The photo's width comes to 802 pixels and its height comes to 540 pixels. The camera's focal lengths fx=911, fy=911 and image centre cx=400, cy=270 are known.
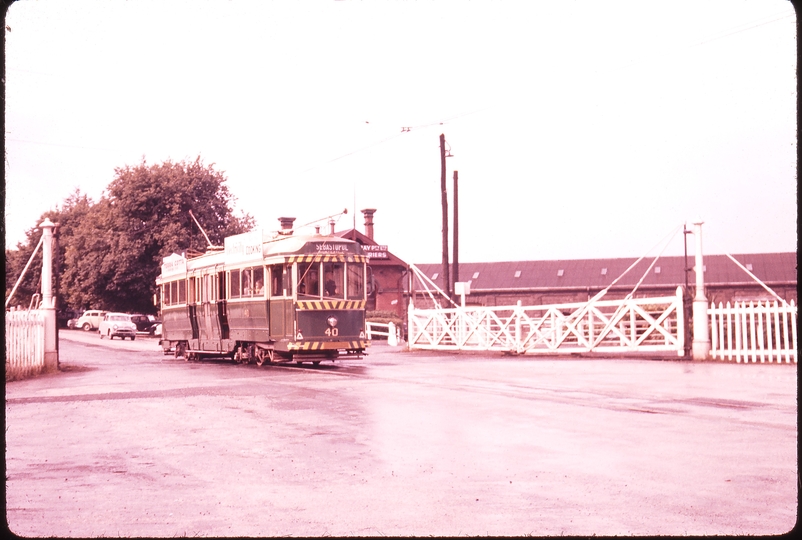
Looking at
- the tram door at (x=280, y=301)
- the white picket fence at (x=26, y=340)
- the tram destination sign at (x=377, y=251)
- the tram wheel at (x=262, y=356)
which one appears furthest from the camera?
the tram destination sign at (x=377, y=251)

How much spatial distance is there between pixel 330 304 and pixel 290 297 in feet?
3.50

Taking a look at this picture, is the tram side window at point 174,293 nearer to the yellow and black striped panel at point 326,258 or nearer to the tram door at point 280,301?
the tram door at point 280,301

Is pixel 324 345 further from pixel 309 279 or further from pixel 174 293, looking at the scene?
pixel 174 293

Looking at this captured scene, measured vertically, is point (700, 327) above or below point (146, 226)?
below

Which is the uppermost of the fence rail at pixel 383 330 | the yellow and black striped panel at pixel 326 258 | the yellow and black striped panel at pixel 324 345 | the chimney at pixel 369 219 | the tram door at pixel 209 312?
the chimney at pixel 369 219

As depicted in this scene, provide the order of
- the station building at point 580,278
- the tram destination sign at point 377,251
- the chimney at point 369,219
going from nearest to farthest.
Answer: the tram destination sign at point 377,251, the station building at point 580,278, the chimney at point 369,219

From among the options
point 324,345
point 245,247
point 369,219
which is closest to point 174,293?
point 245,247

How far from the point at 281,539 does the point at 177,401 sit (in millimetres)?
8935

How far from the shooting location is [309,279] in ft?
76.5

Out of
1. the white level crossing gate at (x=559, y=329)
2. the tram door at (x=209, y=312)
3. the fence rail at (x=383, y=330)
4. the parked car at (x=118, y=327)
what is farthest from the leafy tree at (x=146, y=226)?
the tram door at (x=209, y=312)

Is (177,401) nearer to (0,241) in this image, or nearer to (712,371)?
(0,241)

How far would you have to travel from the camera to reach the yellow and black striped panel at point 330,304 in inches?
906

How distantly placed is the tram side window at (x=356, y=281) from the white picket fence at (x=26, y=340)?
24.9 feet

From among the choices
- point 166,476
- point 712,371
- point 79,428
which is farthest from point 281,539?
point 712,371
